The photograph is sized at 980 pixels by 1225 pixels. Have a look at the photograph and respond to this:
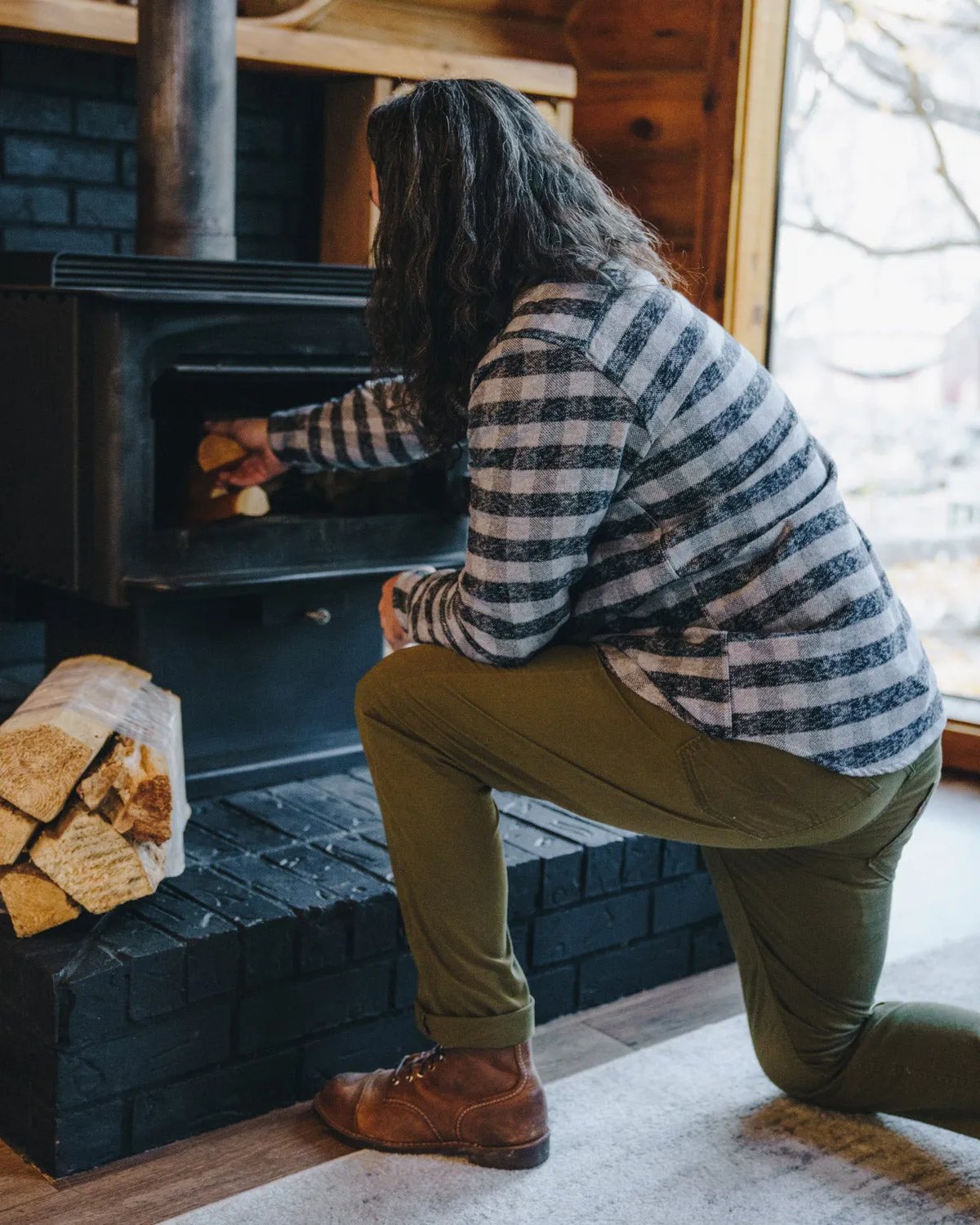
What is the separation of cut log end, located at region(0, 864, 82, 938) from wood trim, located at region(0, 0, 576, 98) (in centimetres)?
147

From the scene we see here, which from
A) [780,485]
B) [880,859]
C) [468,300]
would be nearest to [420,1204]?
[880,859]

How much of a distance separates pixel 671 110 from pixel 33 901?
2.48 meters

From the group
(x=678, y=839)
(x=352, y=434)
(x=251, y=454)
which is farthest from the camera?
(x=251, y=454)

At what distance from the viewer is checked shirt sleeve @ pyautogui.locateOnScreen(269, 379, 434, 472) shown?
197 cm

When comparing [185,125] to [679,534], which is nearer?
[679,534]

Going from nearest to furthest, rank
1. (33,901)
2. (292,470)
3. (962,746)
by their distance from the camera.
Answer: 1. (33,901)
2. (292,470)
3. (962,746)

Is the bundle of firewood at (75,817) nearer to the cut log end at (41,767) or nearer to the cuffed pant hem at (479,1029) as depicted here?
the cut log end at (41,767)

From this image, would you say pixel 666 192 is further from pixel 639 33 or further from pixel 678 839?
pixel 678 839

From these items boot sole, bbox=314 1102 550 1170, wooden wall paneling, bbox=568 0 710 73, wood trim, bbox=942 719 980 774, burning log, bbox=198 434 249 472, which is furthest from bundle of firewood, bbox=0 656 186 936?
wooden wall paneling, bbox=568 0 710 73

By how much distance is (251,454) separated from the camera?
214cm

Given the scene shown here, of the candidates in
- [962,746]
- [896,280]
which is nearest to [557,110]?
[896,280]

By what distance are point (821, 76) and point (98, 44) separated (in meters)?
1.78

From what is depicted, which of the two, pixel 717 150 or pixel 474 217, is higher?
pixel 717 150

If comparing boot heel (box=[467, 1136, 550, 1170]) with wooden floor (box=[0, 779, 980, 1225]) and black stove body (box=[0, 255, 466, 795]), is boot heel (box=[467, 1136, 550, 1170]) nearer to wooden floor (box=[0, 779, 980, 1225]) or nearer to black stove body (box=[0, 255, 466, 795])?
wooden floor (box=[0, 779, 980, 1225])
